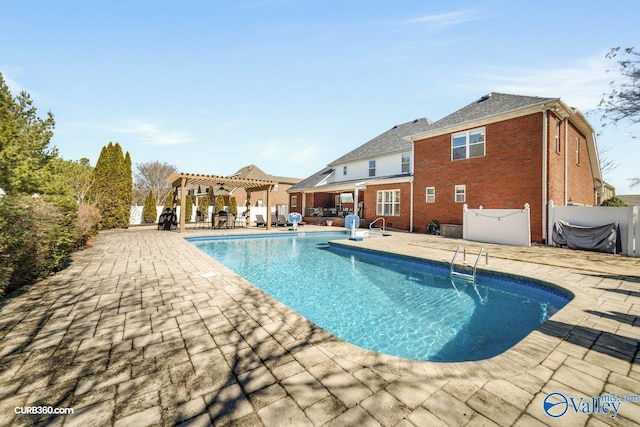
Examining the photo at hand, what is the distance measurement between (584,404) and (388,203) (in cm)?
1732

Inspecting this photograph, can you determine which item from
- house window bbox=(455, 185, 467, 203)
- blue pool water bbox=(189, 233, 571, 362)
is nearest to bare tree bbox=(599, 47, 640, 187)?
house window bbox=(455, 185, 467, 203)

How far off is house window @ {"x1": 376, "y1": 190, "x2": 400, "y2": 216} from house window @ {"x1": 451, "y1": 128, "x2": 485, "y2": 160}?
445cm

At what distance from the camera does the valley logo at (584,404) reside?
193cm

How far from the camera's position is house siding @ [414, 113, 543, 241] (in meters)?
12.1

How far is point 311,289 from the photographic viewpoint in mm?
6625

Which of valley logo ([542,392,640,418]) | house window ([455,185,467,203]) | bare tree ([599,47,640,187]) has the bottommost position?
valley logo ([542,392,640,418])

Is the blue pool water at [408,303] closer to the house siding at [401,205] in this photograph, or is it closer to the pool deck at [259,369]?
the pool deck at [259,369]

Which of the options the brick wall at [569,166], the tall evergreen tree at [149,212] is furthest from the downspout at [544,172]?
the tall evergreen tree at [149,212]

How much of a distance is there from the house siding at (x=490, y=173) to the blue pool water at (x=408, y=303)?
7.86m

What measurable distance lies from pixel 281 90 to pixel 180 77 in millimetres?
4468

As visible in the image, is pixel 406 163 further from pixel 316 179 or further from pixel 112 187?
pixel 112 187

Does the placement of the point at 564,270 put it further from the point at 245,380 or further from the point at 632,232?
the point at 245,380

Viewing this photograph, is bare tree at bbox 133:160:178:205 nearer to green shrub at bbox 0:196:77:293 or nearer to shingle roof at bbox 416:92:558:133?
green shrub at bbox 0:196:77:293

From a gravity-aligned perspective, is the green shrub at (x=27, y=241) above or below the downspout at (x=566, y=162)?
below
